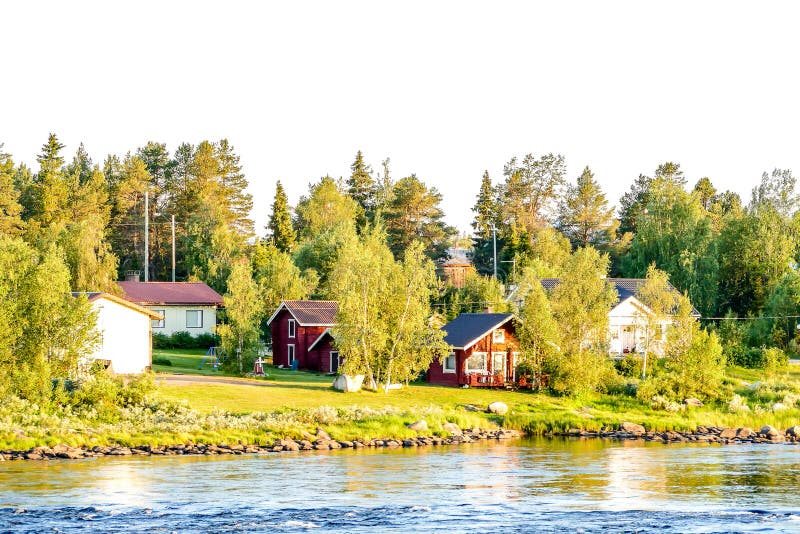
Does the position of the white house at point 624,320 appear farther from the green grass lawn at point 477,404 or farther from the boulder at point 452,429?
the boulder at point 452,429

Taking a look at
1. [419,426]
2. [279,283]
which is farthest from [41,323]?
[279,283]

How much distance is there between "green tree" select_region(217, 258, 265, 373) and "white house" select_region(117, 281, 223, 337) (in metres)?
18.5

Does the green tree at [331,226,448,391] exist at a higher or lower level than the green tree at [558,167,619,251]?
lower

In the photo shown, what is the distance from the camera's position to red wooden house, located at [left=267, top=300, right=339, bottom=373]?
6875cm

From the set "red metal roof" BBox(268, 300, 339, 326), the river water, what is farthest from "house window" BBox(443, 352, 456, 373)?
the river water

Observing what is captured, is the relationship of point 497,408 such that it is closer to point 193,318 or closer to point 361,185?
point 193,318

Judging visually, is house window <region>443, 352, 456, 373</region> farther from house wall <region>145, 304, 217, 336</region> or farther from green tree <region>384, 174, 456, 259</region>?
green tree <region>384, 174, 456, 259</region>

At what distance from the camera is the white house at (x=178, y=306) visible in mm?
81188

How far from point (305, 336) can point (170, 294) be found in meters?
17.0

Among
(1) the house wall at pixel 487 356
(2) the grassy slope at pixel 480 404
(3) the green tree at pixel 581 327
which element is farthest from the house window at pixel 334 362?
(3) the green tree at pixel 581 327

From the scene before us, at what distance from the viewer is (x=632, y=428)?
52.6m

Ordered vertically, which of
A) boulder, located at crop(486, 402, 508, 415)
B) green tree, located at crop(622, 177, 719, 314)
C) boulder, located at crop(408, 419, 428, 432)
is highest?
green tree, located at crop(622, 177, 719, 314)

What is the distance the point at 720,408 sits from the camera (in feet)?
193

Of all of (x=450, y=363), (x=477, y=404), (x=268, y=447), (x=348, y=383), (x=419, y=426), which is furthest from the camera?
(x=450, y=363)
